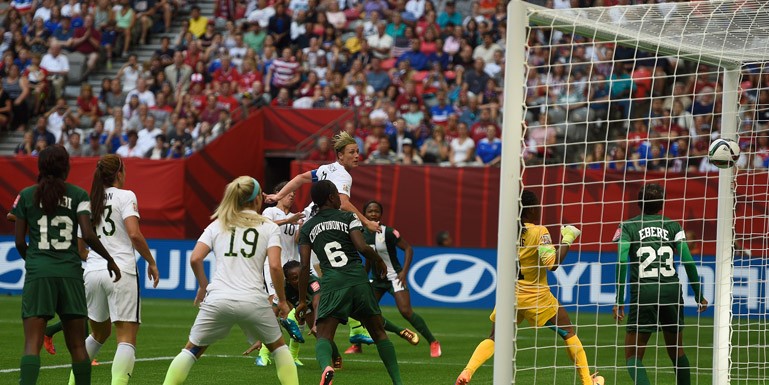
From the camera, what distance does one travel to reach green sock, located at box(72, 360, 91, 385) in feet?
28.1

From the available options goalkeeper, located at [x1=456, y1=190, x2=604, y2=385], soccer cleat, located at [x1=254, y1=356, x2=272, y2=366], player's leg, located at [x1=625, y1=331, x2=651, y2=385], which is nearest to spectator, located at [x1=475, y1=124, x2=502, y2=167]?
soccer cleat, located at [x1=254, y1=356, x2=272, y2=366]

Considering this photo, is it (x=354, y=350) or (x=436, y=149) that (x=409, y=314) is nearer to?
(x=354, y=350)

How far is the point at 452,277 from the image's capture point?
21.1 m

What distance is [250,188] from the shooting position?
27.9ft

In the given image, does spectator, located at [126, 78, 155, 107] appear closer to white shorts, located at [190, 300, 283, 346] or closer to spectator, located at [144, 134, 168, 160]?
spectator, located at [144, 134, 168, 160]

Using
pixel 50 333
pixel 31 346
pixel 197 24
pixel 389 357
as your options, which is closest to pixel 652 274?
pixel 389 357

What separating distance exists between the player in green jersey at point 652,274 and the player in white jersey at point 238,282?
323cm

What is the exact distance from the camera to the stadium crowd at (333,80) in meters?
23.0

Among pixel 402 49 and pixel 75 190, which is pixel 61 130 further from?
pixel 75 190

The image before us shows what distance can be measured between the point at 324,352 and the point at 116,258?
194 centimetres

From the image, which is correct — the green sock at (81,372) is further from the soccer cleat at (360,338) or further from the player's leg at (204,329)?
the soccer cleat at (360,338)

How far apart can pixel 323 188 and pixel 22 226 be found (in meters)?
2.57

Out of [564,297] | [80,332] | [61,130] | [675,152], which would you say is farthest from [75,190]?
[61,130]

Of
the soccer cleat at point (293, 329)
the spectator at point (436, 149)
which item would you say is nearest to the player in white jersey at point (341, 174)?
the soccer cleat at point (293, 329)
